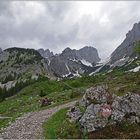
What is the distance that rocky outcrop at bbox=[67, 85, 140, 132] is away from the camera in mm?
38156

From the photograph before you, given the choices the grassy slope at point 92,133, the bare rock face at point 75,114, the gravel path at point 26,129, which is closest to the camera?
the grassy slope at point 92,133

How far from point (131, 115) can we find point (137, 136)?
169 inches

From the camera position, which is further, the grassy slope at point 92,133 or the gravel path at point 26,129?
the gravel path at point 26,129

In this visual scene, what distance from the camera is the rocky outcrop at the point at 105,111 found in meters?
38.2

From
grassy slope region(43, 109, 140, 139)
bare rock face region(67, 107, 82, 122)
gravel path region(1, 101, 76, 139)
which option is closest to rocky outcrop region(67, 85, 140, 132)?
bare rock face region(67, 107, 82, 122)

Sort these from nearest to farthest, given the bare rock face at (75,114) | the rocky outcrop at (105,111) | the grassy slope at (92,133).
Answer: the grassy slope at (92,133)
the rocky outcrop at (105,111)
the bare rock face at (75,114)

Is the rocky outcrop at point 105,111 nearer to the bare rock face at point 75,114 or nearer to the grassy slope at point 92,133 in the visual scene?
the bare rock face at point 75,114

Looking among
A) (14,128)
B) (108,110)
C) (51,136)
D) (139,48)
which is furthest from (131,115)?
(139,48)

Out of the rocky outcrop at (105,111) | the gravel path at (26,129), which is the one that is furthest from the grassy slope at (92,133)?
the gravel path at (26,129)

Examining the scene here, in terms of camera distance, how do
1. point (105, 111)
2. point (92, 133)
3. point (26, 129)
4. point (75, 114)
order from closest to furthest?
point (92, 133) < point (105, 111) < point (26, 129) < point (75, 114)

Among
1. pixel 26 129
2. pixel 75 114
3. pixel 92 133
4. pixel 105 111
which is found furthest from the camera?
pixel 75 114

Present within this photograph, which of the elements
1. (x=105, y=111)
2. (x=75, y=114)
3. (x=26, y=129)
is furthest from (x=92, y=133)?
(x=26, y=129)

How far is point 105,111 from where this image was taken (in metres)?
39.6

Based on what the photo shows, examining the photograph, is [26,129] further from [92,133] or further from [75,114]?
[92,133]
